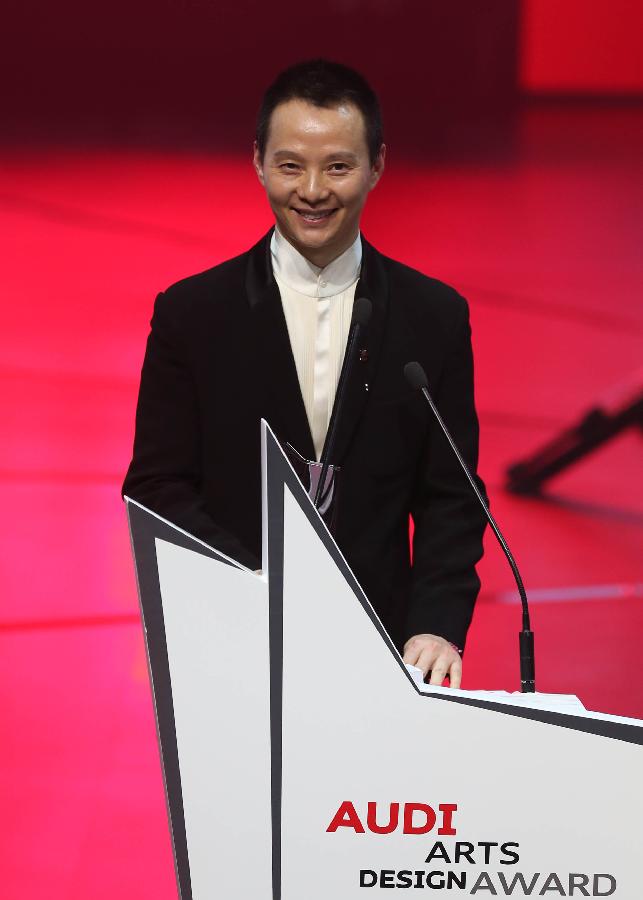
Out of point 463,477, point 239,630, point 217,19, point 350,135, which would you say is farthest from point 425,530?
point 217,19

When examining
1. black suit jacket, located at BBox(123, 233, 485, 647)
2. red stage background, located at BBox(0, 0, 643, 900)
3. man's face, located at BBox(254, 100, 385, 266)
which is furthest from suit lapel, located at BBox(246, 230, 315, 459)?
red stage background, located at BBox(0, 0, 643, 900)

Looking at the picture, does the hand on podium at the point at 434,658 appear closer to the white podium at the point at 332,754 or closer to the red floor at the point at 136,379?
the white podium at the point at 332,754

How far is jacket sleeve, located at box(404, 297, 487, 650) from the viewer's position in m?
1.59

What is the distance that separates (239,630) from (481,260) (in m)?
2.57

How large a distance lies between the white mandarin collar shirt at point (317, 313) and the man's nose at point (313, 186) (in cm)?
15

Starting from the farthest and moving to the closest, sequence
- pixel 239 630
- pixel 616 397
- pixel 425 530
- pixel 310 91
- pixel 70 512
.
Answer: pixel 616 397
pixel 70 512
pixel 425 530
pixel 310 91
pixel 239 630

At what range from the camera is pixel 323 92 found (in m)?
1.54

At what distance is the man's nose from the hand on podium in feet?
1.69

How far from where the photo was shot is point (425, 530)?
5.54 ft

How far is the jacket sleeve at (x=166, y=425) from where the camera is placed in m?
1.63

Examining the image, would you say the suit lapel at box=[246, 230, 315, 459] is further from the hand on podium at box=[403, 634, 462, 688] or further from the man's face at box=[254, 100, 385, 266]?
the hand on podium at box=[403, 634, 462, 688]

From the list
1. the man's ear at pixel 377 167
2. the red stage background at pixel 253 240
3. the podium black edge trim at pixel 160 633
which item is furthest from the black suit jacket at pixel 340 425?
the red stage background at pixel 253 240

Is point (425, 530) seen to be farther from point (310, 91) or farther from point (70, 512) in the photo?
point (70, 512)

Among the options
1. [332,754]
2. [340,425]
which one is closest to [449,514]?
[340,425]
